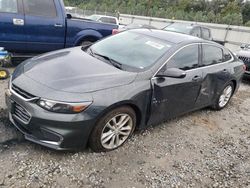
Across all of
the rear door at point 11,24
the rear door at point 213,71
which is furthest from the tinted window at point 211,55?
the rear door at point 11,24

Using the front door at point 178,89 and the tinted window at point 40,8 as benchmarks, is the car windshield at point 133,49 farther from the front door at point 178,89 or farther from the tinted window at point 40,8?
the tinted window at point 40,8

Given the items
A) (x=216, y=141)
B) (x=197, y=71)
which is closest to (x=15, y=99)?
(x=197, y=71)

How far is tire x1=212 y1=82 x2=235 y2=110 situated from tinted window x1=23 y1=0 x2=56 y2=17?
4.30 m

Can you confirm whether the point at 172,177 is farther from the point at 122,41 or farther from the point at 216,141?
the point at 122,41

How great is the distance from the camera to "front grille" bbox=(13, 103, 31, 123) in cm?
312

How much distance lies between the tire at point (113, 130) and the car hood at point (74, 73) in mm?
380

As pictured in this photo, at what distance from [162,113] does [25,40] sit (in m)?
3.93

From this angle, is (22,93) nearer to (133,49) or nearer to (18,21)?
(133,49)

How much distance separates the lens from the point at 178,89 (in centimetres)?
412

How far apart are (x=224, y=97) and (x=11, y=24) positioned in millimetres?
4977

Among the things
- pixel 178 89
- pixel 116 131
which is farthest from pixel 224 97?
pixel 116 131

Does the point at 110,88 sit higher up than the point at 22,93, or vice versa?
the point at 110,88

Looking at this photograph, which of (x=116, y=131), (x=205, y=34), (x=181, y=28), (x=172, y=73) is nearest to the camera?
(x=116, y=131)

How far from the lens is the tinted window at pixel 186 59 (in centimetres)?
405
